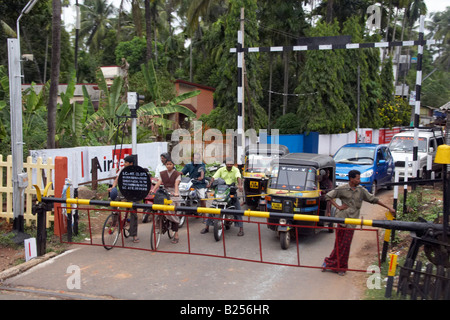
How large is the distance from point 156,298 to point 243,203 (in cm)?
744

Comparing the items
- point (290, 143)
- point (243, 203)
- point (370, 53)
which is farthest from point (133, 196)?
point (370, 53)

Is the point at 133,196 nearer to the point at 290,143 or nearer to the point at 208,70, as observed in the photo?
the point at 290,143

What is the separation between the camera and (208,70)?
4178 centimetres

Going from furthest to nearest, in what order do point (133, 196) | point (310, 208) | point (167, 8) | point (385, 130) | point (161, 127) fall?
point (167, 8) → point (385, 130) → point (161, 127) → point (310, 208) → point (133, 196)

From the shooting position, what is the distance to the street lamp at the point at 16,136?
348 inches

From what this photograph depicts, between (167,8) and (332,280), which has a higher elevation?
(167,8)

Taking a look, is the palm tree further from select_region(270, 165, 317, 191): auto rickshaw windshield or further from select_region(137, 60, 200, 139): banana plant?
select_region(270, 165, 317, 191): auto rickshaw windshield

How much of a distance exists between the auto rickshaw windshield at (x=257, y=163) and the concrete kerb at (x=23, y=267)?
6.53 metres

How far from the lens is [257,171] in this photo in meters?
13.2

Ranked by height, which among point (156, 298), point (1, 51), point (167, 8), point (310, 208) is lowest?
point (156, 298)

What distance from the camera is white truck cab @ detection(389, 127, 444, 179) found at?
1778cm

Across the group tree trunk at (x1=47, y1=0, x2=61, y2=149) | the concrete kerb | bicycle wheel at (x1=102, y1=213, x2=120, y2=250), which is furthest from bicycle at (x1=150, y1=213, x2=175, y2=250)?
tree trunk at (x1=47, y1=0, x2=61, y2=149)

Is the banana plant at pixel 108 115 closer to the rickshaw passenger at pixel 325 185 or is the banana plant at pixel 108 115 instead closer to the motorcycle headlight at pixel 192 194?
the motorcycle headlight at pixel 192 194

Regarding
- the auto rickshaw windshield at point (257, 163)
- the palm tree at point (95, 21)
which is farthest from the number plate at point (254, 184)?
the palm tree at point (95, 21)
